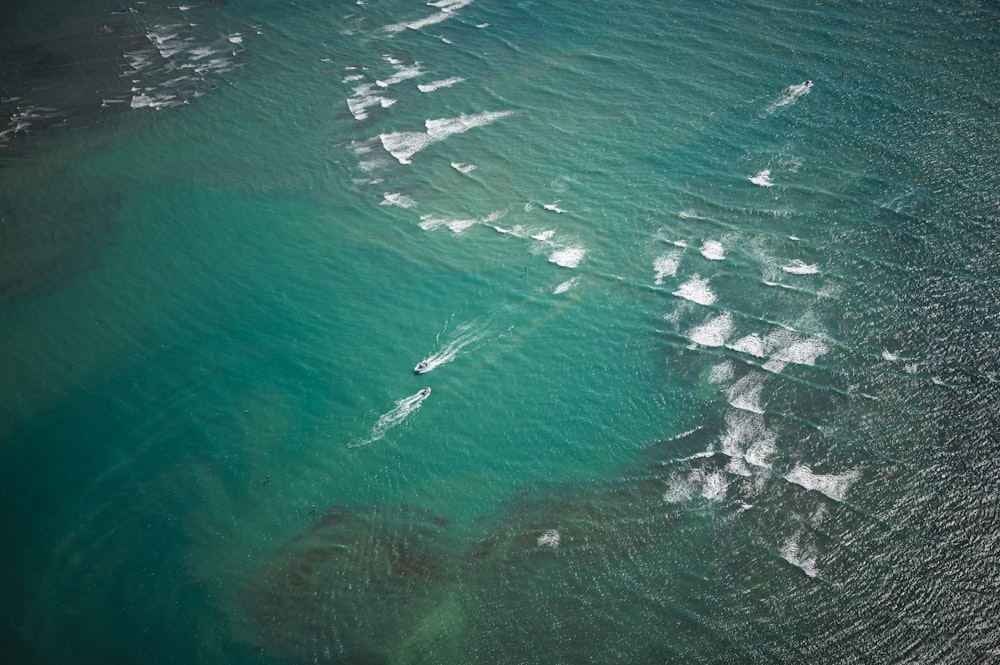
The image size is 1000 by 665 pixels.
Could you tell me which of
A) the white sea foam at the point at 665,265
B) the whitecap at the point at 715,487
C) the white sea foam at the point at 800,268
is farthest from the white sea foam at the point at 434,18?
the whitecap at the point at 715,487

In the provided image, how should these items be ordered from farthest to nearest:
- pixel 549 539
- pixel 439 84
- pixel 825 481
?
pixel 439 84 → pixel 825 481 → pixel 549 539

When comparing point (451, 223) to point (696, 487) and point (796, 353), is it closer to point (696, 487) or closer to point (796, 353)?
point (796, 353)

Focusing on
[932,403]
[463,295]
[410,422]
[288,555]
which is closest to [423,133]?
[463,295]

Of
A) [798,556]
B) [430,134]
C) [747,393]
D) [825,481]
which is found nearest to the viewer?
[798,556]

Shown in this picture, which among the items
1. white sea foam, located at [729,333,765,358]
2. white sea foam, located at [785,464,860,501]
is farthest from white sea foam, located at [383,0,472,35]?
white sea foam, located at [785,464,860,501]

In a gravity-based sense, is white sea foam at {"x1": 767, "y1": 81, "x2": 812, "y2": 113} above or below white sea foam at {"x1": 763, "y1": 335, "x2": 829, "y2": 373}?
above

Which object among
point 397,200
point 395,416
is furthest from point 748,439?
point 397,200

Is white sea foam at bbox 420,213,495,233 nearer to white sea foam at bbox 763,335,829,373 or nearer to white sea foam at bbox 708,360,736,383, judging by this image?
white sea foam at bbox 708,360,736,383
